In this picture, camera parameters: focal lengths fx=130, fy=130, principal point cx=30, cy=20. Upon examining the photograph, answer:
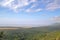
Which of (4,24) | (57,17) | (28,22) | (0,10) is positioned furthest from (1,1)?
(57,17)

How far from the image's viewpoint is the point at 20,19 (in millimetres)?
1413

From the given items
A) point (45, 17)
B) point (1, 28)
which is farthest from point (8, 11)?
point (45, 17)

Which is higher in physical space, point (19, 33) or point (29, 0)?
point (29, 0)

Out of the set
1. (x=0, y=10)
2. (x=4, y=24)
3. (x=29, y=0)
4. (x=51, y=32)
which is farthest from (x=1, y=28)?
(x=51, y=32)

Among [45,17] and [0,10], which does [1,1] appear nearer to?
[0,10]

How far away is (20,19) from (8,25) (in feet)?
0.48

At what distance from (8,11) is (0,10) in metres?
0.09

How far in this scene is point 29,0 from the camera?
56.2 inches

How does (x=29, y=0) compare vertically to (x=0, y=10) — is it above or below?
above

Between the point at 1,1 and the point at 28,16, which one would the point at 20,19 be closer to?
the point at 28,16

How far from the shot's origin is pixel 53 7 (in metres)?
1.41

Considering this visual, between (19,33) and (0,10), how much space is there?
32cm

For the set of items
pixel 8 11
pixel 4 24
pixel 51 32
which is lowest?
pixel 51 32

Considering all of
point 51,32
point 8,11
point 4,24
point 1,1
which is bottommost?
point 51,32
